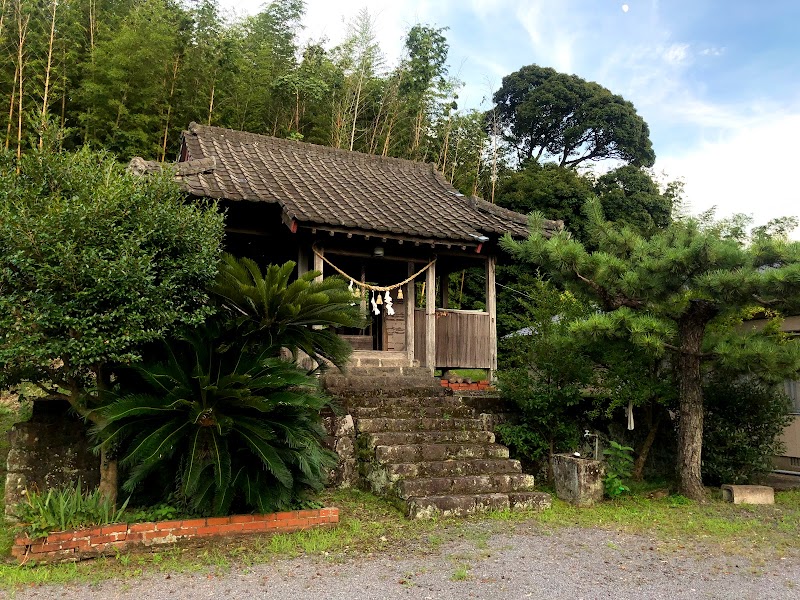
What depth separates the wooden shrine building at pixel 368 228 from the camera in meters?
8.94

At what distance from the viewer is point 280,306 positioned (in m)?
5.82

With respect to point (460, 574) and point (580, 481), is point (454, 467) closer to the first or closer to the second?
point (580, 481)

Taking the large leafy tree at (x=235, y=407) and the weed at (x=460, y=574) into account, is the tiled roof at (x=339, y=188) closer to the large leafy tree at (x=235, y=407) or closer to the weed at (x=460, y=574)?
the large leafy tree at (x=235, y=407)

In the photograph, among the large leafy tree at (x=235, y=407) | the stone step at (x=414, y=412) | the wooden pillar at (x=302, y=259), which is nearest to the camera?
the large leafy tree at (x=235, y=407)

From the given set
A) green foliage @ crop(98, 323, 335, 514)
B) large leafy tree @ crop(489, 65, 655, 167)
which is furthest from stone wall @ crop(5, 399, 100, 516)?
large leafy tree @ crop(489, 65, 655, 167)

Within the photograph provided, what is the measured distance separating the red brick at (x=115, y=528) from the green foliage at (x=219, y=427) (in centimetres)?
31

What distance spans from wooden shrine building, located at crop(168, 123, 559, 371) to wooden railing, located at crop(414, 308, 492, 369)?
18 mm

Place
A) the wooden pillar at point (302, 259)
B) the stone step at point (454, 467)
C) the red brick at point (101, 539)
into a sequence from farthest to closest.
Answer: the wooden pillar at point (302, 259)
the stone step at point (454, 467)
the red brick at point (101, 539)

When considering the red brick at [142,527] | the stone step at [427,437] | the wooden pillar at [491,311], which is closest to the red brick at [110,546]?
the red brick at [142,527]

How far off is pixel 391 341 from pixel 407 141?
10403 millimetres

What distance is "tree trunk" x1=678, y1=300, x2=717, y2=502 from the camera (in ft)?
24.1

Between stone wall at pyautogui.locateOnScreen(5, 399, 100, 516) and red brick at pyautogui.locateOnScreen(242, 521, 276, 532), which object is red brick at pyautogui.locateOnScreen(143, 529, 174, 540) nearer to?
red brick at pyautogui.locateOnScreen(242, 521, 276, 532)

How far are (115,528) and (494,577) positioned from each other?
3265mm

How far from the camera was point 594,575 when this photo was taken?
15.1ft
